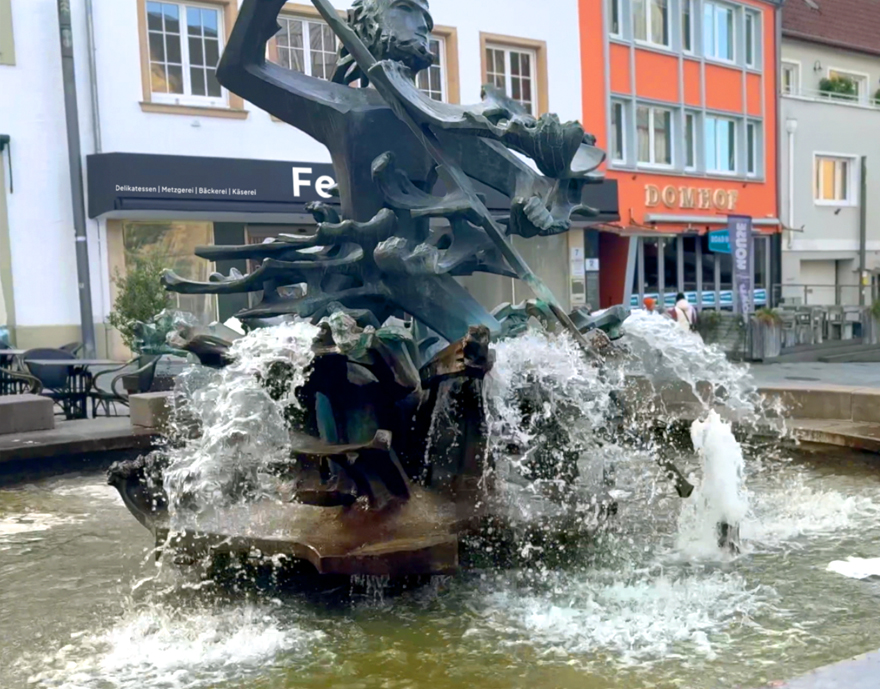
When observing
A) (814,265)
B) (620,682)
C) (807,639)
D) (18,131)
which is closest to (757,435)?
(807,639)

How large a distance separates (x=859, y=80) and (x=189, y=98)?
21442mm

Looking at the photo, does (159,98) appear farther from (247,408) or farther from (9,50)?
(247,408)

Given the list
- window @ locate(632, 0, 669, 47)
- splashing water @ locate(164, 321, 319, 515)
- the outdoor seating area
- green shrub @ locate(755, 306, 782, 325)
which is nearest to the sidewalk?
green shrub @ locate(755, 306, 782, 325)

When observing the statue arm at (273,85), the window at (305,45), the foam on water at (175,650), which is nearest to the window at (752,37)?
the window at (305,45)

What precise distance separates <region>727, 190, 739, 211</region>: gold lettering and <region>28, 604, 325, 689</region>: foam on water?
82.0ft

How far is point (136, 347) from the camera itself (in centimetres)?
568

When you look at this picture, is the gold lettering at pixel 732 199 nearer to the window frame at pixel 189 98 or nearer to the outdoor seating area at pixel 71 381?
the window frame at pixel 189 98

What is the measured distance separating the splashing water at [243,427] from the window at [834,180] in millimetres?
27562

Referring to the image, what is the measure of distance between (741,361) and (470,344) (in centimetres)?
1580

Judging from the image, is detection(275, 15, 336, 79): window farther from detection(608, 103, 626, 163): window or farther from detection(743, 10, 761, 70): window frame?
detection(743, 10, 761, 70): window frame

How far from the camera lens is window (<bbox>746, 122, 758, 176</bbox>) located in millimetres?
28016

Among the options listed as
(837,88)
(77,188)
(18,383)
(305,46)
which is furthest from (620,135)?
(18,383)

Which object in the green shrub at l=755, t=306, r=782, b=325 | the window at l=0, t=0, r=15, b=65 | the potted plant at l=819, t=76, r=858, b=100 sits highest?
the potted plant at l=819, t=76, r=858, b=100

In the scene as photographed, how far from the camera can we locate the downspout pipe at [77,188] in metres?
16.8
